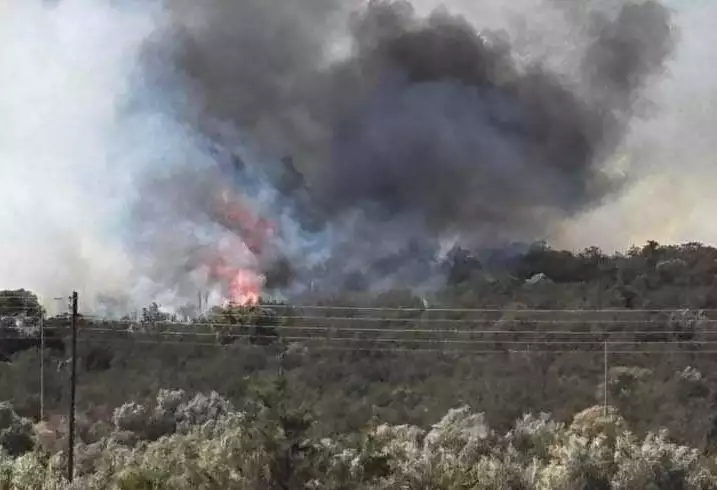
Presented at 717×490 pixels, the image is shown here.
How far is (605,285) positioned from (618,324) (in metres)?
8.63

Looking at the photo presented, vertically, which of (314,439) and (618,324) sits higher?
(618,324)

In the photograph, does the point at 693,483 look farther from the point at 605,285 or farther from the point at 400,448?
the point at 605,285

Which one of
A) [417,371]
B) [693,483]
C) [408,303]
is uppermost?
[408,303]

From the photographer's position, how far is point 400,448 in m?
46.9

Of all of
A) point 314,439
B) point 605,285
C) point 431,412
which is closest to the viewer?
point 314,439

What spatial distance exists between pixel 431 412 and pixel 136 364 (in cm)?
2263

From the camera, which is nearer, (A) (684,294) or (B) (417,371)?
(B) (417,371)

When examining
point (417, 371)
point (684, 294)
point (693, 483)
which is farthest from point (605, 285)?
point (693, 483)

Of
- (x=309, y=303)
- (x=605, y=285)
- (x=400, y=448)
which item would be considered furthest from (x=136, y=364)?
(x=605, y=285)

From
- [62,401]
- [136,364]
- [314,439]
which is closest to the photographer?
[314,439]

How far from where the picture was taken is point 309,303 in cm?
7412

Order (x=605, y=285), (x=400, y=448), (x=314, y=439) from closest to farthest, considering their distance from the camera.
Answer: (x=314, y=439) < (x=400, y=448) < (x=605, y=285)

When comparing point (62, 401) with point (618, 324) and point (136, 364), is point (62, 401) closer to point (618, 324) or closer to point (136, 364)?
point (136, 364)

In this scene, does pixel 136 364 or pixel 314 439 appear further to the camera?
pixel 136 364
